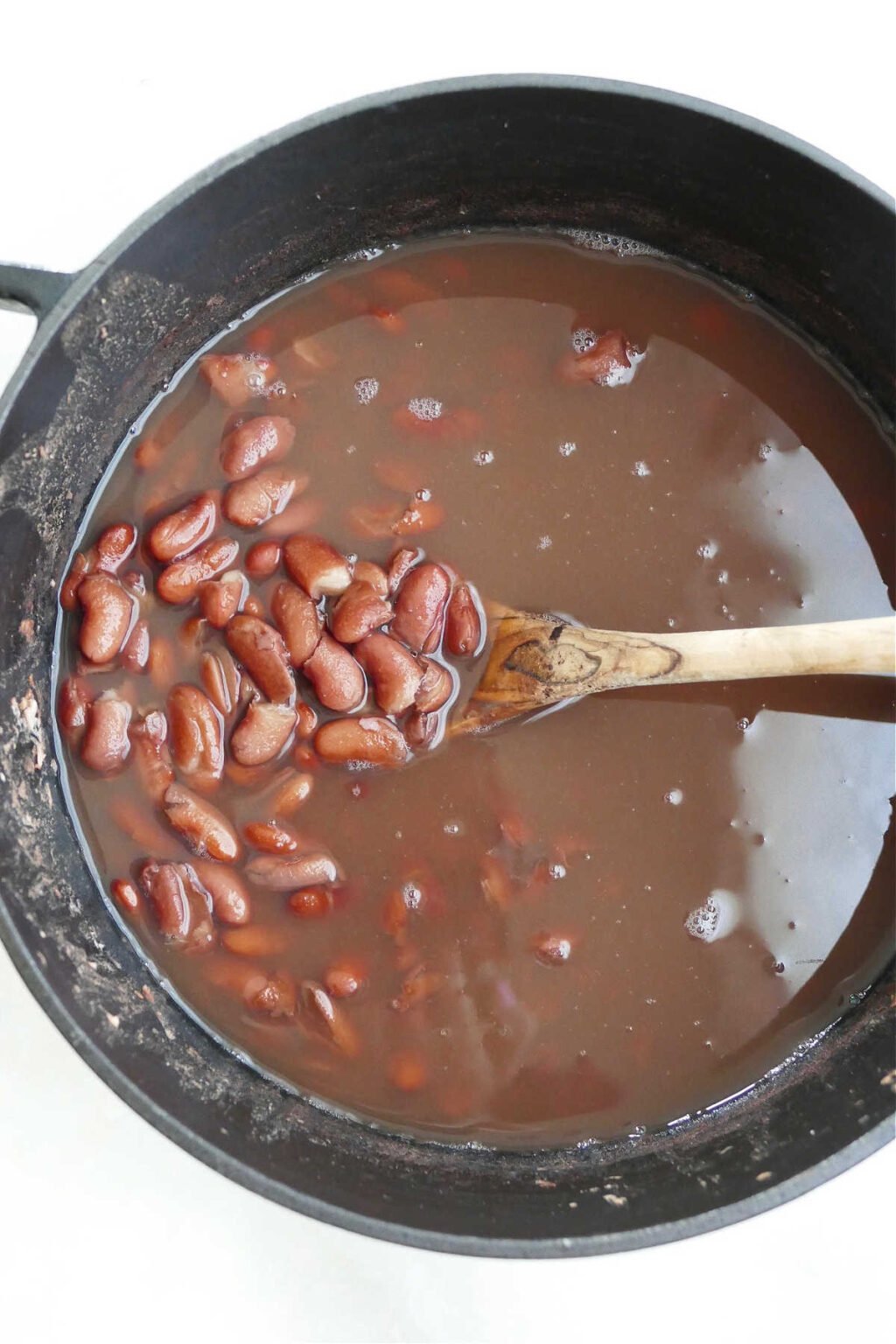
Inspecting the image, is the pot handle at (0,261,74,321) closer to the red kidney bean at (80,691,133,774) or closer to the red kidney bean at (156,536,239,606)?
the red kidney bean at (156,536,239,606)

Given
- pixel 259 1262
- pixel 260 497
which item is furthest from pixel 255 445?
pixel 259 1262

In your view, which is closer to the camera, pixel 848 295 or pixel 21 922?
pixel 21 922

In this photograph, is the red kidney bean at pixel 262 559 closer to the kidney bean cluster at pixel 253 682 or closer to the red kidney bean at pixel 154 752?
the kidney bean cluster at pixel 253 682

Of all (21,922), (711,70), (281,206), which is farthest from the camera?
(711,70)

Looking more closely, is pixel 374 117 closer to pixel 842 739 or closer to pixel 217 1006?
pixel 842 739

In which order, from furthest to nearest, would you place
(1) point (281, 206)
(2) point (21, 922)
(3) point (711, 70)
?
(3) point (711, 70), (1) point (281, 206), (2) point (21, 922)

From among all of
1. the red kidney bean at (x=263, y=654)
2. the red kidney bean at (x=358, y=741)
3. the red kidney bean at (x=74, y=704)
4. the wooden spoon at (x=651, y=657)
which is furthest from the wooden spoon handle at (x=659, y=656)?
the red kidney bean at (x=74, y=704)

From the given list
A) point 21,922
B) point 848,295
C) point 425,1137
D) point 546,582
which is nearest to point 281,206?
point 546,582
